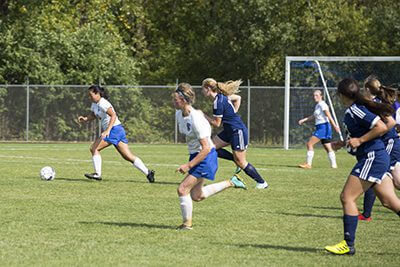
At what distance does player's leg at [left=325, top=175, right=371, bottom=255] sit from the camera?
8.79 meters

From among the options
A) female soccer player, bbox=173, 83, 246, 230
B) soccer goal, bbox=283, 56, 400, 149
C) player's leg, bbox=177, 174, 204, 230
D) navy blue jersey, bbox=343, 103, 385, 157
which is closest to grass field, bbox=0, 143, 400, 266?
player's leg, bbox=177, 174, 204, 230

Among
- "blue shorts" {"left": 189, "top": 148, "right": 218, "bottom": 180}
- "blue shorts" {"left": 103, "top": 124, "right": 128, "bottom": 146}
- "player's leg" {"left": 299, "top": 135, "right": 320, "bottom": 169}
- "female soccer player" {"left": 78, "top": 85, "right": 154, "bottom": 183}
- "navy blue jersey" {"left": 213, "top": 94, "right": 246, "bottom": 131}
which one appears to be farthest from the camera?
"player's leg" {"left": 299, "top": 135, "right": 320, "bottom": 169}

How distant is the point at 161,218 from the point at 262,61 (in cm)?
2857

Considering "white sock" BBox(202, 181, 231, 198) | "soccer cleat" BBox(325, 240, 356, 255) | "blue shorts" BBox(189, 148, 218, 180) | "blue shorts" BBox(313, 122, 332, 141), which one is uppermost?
"blue shorts" BBox(189, 148, 218, 180)

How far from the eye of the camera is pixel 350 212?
28.9 ft

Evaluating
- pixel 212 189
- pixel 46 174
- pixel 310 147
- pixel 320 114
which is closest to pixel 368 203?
pixel 212 189

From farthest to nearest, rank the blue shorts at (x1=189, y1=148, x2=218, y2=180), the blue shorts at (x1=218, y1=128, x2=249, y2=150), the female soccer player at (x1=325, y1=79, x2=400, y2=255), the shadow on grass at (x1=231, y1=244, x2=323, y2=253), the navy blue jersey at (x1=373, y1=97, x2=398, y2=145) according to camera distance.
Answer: the blue shorts at (x1=218, y1=128, x2=249, y2=150) → the navy blue jersey at (x1=373, y1=97, x2=398, y2=145) → the blue shorts at (x1=189, y1=148, x2=218, y2=180) → the shadow on grass at (x1=231, y1=244, x2=323, y2=253) → the female soccer player at (x1=325, y1=79, x2=400, y2=255)

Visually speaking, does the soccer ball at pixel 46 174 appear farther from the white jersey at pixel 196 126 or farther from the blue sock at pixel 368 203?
the blue sock at pixel 368 203

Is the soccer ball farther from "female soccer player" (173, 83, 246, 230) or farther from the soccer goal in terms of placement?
the soccer goal

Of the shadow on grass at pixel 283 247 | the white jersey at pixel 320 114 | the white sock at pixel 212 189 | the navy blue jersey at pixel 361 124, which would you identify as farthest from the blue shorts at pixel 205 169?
the white jersey at pixel 320 114

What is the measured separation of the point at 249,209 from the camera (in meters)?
12.5

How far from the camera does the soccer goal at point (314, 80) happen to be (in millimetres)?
30969

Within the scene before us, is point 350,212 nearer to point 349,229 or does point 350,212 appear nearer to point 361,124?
point 349,229

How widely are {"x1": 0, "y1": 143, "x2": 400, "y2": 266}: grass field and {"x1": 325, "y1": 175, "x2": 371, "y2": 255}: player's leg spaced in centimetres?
11
